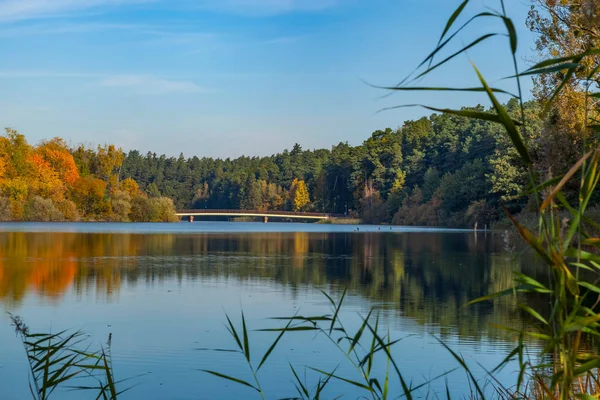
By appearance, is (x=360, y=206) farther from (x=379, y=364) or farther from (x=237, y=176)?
(x=379, y=364)

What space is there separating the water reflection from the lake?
0.04 m

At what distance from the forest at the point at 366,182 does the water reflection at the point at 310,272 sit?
1261 cm

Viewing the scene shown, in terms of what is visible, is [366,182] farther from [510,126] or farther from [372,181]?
[510,126]

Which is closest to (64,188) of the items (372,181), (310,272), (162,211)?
(162,211)

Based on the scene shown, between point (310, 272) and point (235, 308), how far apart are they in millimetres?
7237

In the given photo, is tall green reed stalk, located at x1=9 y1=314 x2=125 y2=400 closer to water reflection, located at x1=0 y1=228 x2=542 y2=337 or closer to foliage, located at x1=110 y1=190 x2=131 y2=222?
water reflection, located at x1=0 y1=228 x2=542 y2=337

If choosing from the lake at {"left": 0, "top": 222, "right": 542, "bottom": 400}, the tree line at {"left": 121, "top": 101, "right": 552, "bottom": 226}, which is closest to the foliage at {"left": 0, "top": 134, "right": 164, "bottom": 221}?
the tree line at {"left": 121, "top": 101, "right": 552, "bottom": 226}

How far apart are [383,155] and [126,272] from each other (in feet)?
256

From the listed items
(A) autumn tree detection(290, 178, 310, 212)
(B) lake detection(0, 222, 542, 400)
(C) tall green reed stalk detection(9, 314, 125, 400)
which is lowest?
(B) lake detection(0, 222, 542, 400)

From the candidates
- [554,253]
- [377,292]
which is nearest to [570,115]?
[377,292]

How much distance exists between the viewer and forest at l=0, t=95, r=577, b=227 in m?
62.7

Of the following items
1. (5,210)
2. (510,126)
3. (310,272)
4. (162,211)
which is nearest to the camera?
(510,126)

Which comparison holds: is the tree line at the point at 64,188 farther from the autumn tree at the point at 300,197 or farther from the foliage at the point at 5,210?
the autumn tree at the point at 300,197

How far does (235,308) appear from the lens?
1429 cm
